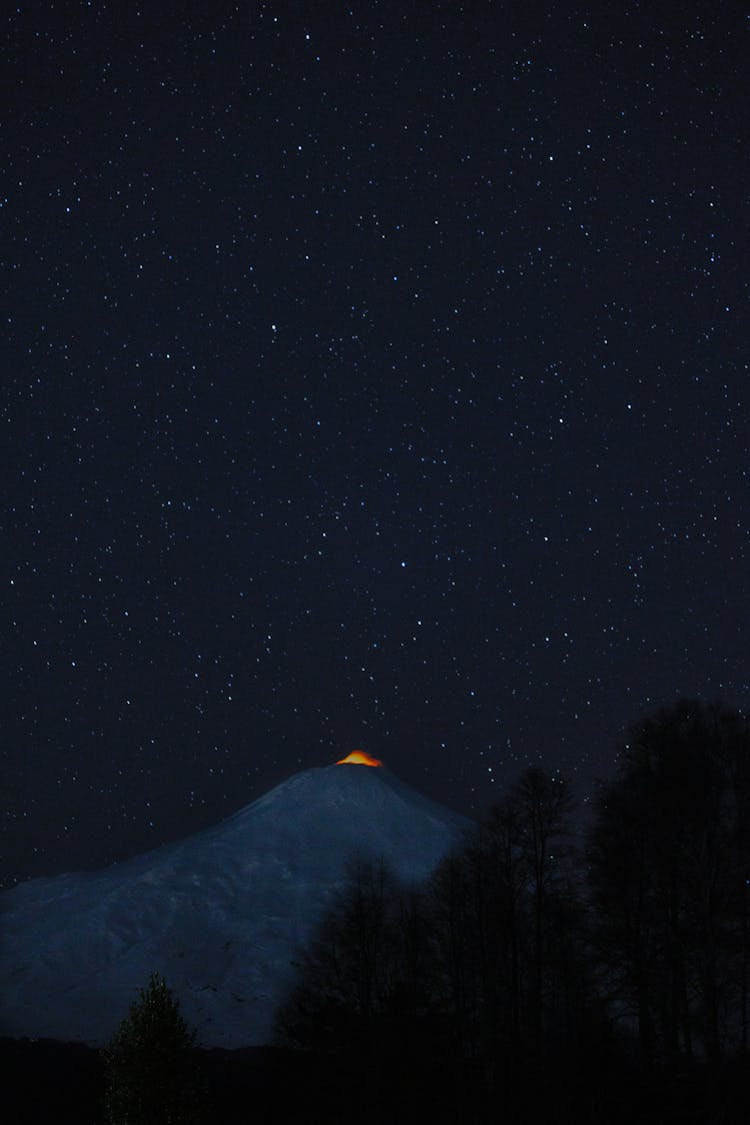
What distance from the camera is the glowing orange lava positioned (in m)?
167

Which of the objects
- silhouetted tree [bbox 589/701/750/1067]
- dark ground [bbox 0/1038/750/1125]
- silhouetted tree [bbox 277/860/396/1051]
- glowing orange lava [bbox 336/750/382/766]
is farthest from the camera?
glowing orange lava [bbox 336/750/382/766]

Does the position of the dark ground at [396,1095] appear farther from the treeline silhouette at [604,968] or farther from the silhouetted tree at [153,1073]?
the silhouetted tree at [153,1073]

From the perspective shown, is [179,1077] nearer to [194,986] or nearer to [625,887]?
[625,887]

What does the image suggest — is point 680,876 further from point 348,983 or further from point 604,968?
point 348,983

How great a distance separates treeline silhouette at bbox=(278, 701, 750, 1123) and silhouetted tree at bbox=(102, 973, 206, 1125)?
8558 millimetres

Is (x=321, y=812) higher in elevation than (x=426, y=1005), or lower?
higher

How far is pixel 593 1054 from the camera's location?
1078 inches

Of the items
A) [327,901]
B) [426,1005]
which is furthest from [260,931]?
[426,1005]

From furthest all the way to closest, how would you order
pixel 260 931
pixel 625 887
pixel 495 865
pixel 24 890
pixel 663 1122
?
pixel 24 890, pixel 260 931, pixel 495 865, pixel 625 887, pixel 663 1122

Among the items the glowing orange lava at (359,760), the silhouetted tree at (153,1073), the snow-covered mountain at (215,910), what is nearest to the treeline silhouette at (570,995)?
the silhouetted tree at (153,1073)

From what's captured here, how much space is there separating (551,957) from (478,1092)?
17.9 feet

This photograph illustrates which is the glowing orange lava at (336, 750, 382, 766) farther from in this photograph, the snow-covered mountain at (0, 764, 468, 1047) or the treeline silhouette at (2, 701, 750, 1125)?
the treeline silhouette at (2, 701, 750, 1125)

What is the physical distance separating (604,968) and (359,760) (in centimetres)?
13616

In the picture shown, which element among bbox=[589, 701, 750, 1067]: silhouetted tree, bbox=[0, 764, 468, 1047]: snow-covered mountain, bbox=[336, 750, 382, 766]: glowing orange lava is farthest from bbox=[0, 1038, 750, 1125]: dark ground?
bbox=[336, 750, 382, 766]: glowing orange lava
